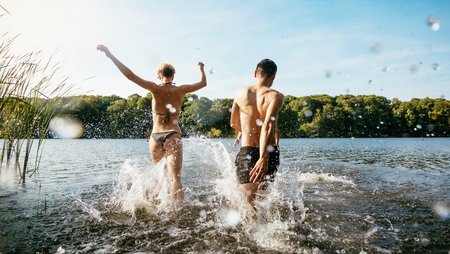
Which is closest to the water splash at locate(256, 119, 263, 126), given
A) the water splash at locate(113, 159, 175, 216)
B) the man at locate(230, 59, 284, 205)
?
the man at locate(230, 59, 284, 205)

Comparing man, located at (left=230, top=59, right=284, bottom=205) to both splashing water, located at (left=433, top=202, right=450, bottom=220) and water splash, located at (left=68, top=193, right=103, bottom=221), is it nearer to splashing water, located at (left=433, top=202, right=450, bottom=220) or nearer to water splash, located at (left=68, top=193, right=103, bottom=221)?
water splash, located at (left=68, top=193, right=103, bottom=221)

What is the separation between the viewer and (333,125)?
97125 millimetres

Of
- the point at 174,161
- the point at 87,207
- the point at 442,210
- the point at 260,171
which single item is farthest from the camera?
the point at 87,207

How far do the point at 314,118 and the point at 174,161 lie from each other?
101m

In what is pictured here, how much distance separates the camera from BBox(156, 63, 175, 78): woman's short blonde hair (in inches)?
230

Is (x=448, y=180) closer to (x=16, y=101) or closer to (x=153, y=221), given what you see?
(x=153, y=221)

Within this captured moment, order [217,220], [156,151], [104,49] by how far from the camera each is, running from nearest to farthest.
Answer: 1. [104,49]
2. [217,220]
3. [156,151]

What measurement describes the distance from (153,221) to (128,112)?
300 ft

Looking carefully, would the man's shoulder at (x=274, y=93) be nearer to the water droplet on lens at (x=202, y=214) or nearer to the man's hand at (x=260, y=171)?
the man's hand at (x=260, y=171)

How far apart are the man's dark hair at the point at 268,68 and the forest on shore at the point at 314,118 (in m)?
90.7

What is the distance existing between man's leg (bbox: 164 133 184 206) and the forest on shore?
88.8 m

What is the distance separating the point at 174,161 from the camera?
19.5ft

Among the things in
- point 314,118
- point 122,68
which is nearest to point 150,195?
point 122,68

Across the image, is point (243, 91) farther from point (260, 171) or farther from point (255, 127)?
point (260, 171)
